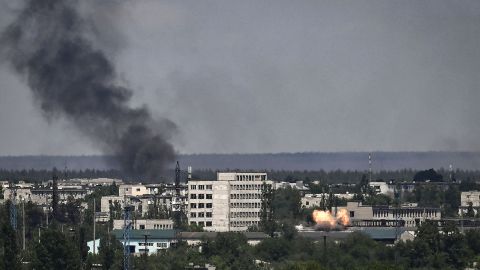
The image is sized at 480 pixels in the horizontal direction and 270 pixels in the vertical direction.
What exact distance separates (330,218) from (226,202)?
1868cm

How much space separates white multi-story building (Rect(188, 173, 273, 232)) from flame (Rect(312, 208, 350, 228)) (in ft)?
33.0

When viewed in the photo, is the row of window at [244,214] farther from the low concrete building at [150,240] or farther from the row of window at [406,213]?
the low concrete building at [150,240]

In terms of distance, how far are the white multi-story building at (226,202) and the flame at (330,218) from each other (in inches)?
396

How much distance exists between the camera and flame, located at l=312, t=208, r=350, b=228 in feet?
480

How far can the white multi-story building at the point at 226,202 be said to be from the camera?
165 metres

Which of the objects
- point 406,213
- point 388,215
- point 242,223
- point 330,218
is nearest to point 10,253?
point 330,218

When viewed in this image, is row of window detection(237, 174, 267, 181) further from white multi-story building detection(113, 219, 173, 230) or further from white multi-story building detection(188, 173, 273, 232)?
white multi-story building detection(113, 219, 173, 230)

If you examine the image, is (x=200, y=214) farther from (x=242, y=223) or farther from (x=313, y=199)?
(x=313, y=199)

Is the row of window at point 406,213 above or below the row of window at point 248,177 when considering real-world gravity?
below

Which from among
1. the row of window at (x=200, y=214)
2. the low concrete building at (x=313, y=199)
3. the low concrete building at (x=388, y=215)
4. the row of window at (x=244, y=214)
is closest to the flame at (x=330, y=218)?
the low concrete building at (x=388, y=215)

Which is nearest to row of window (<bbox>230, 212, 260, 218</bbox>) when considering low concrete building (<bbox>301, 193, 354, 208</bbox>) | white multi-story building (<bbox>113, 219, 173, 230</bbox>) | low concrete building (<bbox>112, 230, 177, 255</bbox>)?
white multi-story building (<bbox>113, 219, 173, 230</bbox>)

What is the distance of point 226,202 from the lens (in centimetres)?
16575

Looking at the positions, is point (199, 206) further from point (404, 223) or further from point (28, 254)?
point (28, 254)

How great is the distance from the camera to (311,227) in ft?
488
